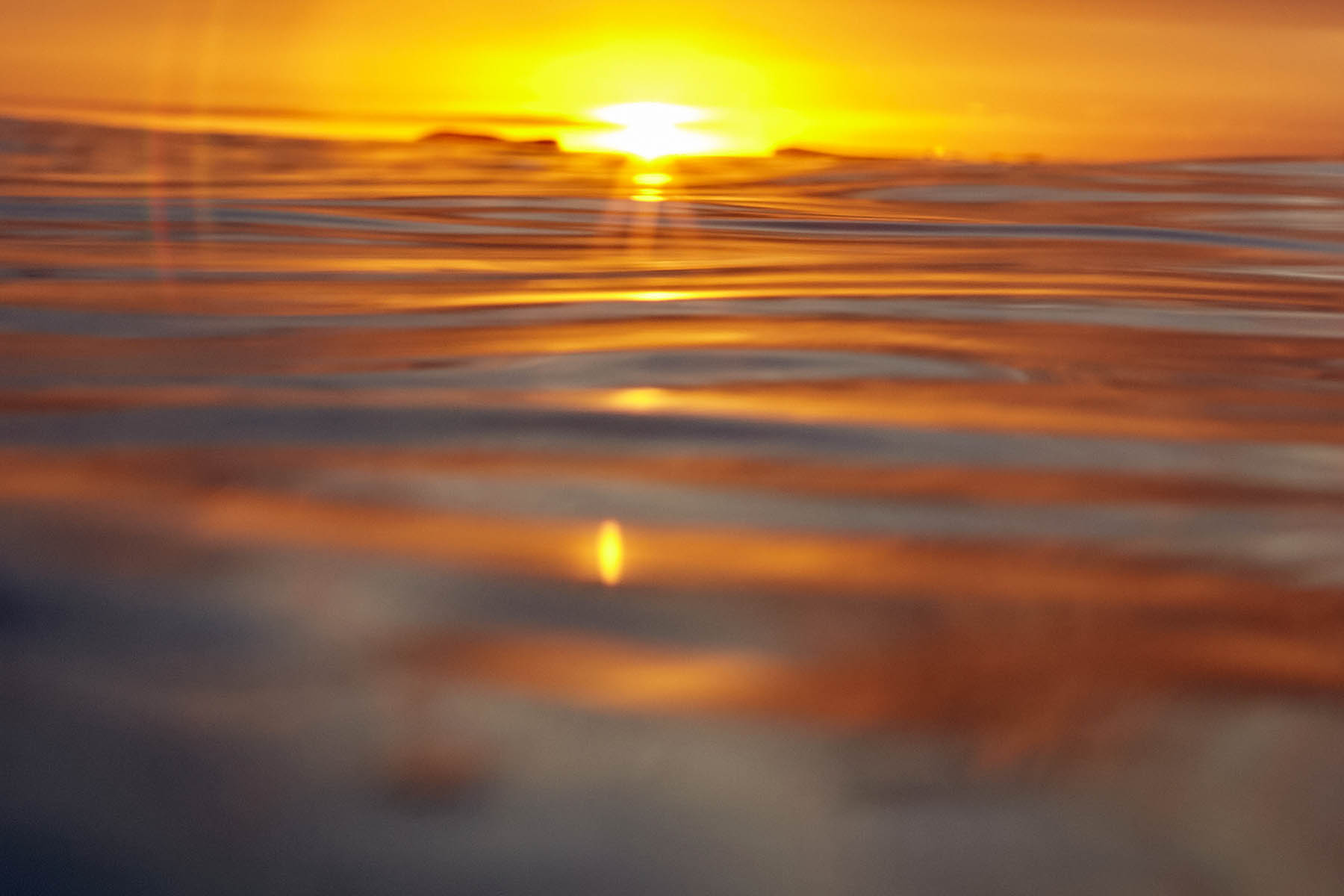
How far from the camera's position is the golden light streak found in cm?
99

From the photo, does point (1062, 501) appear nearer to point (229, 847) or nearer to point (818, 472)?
point (818, 472)

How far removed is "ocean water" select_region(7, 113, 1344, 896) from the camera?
66 cm

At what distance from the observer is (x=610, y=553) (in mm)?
1045

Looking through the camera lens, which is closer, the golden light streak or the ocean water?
the ocean water

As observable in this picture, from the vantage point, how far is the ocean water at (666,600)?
658mm

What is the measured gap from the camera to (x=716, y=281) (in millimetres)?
2842

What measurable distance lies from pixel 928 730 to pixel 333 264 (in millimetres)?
2460

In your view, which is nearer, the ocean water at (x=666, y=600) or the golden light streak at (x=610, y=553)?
the ocean water at (x=666, y=600)

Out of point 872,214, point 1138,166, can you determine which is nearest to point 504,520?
point 872,214

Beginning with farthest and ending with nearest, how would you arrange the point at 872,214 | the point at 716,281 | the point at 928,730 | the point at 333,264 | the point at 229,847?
the point at 872,214 < the point at 333,264 < the point at 716,281 < the point at 928,730 < the point at 229,847

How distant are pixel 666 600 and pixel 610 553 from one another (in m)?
0.10

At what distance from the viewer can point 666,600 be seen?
954mm

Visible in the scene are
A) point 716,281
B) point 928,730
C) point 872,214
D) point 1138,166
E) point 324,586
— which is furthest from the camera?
point 1138,166

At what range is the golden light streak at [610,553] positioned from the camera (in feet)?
3.26
